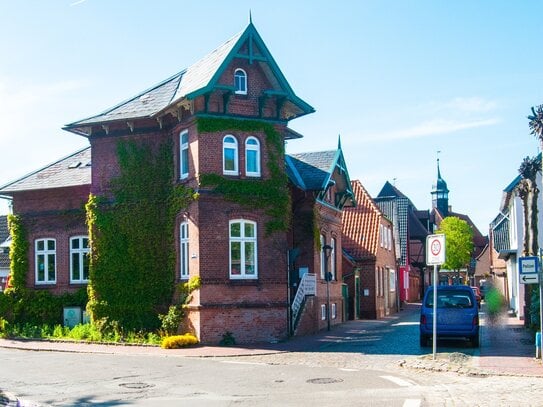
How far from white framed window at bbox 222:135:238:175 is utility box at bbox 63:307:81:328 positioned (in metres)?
9.22

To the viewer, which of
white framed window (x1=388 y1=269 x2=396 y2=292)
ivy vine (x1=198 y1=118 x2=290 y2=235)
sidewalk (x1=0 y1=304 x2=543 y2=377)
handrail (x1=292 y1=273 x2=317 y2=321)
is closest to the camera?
sidewalk (x1=0 y1=304 x2=543 y2=377)

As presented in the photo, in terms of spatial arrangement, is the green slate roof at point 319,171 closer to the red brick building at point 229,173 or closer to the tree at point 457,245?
the red brick building at point 229,173

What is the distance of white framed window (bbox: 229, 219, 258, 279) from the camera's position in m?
24.1

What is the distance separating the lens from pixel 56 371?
1698 cm

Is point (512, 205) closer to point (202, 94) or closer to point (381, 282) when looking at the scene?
point (381, 282)

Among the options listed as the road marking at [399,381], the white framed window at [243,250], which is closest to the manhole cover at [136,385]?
the road marking at [399,381]

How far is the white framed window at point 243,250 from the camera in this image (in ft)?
79.0

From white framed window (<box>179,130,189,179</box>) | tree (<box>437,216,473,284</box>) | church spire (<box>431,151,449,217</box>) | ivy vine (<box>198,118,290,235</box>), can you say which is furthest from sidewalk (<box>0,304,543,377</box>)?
church spire (<box>431,151,449,217</box>)

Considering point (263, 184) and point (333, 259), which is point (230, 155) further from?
point (333, 259)

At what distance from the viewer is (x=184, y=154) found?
25312 millimetres

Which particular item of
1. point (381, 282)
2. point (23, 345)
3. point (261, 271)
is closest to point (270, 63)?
point (261, 271)

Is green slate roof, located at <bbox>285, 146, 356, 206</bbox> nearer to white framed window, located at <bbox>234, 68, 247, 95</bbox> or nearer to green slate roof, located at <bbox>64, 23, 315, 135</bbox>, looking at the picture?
green slate roof, located at <bbox>64, 23, 315, 135</bbox>

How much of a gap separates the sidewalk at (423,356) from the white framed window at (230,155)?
19.4ft

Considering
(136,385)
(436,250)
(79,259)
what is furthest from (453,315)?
(79,259)
